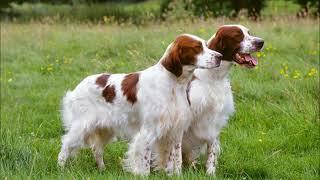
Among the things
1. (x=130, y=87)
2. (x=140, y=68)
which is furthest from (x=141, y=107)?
(x=140, y=68)

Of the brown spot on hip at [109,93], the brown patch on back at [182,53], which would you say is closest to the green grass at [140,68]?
the brown spot on hip at [109,93]

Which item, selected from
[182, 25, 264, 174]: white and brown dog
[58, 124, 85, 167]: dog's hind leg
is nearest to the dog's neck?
[182, 25, 264, 174]: white and brown dog

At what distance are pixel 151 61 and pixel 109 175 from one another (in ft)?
14.3

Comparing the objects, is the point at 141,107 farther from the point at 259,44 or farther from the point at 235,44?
the point at 259,44

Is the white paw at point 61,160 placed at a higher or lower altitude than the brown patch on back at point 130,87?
lower

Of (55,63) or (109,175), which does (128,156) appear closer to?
(109,175)

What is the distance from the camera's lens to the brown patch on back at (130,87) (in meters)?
5.07

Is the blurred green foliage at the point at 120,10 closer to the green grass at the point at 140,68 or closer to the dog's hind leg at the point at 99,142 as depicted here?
the green grass at the point at 140,68

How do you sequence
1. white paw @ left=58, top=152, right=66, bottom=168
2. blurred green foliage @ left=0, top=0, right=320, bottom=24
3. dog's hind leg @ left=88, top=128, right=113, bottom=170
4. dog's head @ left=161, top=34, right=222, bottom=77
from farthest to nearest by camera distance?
blurred green foliage @ left=0, top=0, right=320, bottom=24
dog's hind leg @ left=88, top=128, right=113, bottom=170
white paw @ left=58, top=152, right=66, bottom=168
dog's head @ left=161, top=34, right=222, bottom=77

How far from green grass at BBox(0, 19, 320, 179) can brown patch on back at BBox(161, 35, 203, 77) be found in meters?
0.88

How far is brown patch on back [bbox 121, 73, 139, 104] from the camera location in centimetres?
507

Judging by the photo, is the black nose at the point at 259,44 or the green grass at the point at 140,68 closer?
the black nose at the point at 259,44

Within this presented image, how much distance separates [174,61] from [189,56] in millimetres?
127

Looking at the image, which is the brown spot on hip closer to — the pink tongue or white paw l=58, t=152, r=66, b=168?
white paw l=58, t=152, r=66, b=168
